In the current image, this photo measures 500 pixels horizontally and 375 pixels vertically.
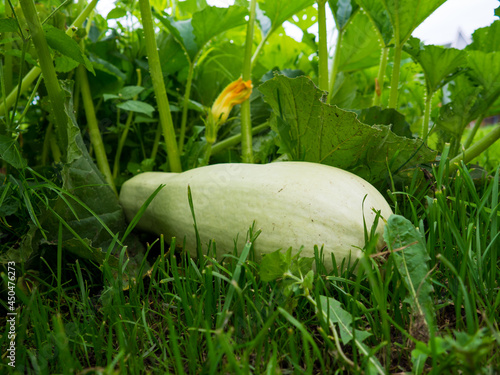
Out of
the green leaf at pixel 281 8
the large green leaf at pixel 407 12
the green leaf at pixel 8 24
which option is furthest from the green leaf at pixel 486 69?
the green leaf at pixel 8 24

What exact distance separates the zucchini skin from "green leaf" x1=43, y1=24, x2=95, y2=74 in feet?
1.39

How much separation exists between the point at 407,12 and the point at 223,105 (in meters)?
0.61

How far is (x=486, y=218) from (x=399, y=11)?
0.68m

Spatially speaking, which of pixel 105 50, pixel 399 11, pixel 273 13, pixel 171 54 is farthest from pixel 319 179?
pixel 105 50

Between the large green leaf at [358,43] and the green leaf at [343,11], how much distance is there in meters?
0.03

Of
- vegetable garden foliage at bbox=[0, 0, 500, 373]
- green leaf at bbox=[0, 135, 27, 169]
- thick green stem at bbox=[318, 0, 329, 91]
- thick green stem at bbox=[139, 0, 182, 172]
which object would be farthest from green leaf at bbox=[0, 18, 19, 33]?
thick green stem at bbox=[318, 0, 329, 91]

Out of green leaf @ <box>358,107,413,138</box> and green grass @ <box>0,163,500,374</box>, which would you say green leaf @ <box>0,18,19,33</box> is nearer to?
green grass @ <box>0,163,500,374</box>

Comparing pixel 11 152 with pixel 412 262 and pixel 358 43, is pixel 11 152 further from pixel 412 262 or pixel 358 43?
pixel 358 43

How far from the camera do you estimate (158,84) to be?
4.52 ft

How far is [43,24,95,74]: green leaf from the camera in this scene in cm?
106

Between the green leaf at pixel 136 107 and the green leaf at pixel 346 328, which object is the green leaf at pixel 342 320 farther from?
the green leaf at pixel 136 107

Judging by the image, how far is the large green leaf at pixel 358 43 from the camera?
1.65m

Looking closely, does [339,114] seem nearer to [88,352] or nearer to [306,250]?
[306,250]

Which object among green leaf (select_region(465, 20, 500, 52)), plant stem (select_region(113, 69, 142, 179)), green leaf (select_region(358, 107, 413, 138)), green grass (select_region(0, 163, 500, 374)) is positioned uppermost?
green leaf (select_region(465, 20, 500, 52))
